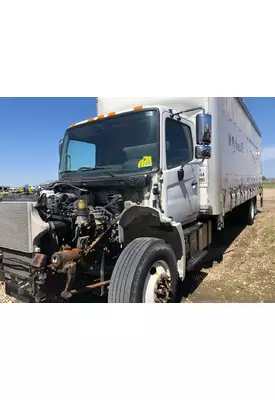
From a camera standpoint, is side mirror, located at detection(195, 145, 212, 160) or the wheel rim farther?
side mirror, located at detection(195, 145, 212, 160)

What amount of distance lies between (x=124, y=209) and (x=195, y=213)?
1.71 metres

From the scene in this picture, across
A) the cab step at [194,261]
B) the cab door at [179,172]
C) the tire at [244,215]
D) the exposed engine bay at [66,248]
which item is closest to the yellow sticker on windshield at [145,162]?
the cab door at [179,172]

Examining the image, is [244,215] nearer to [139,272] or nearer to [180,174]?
[180,174]

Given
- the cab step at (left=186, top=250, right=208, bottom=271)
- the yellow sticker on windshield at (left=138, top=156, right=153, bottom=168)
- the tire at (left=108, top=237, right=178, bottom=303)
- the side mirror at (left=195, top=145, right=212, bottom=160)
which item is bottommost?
→ the cab step at (left=186, top=250, right=208, bottom=271)

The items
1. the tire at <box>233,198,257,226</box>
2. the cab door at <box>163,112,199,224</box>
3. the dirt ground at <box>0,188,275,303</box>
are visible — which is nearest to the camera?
the cab door at <box>163,112,199,224</box>

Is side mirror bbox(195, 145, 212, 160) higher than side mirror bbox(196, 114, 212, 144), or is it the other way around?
side mirror bbox(196, 114, 212, 144)

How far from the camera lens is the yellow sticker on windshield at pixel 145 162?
3.37m

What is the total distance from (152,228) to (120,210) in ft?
1.77

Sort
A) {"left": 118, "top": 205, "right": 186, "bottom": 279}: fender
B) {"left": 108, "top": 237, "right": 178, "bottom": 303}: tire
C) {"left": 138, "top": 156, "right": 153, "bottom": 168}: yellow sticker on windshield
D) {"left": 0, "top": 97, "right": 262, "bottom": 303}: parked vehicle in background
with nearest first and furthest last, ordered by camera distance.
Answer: {"left": 108, "top": 237, "right": 178, "bottom": 303}: tire → {"left": 0, "top": 97, "right": 262, "bottom": 303}: parked vehicle in background → {"left": 118, "top": 205, "right": 186, "bottom": 279}: fender → {"left": 138, "top": 156, "right": 153, "bottom": 168}: yellow sticker on windshield

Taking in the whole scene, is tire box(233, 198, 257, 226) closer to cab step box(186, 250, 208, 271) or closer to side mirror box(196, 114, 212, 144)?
cab step box(186, 250, 208, 271)

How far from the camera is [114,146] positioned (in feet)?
12.0

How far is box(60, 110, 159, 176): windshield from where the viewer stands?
3.42 m

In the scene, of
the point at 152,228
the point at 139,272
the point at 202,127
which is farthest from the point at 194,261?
the point at 202,127

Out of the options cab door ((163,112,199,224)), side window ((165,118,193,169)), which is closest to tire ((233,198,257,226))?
cab door ((163,112,199,224))
